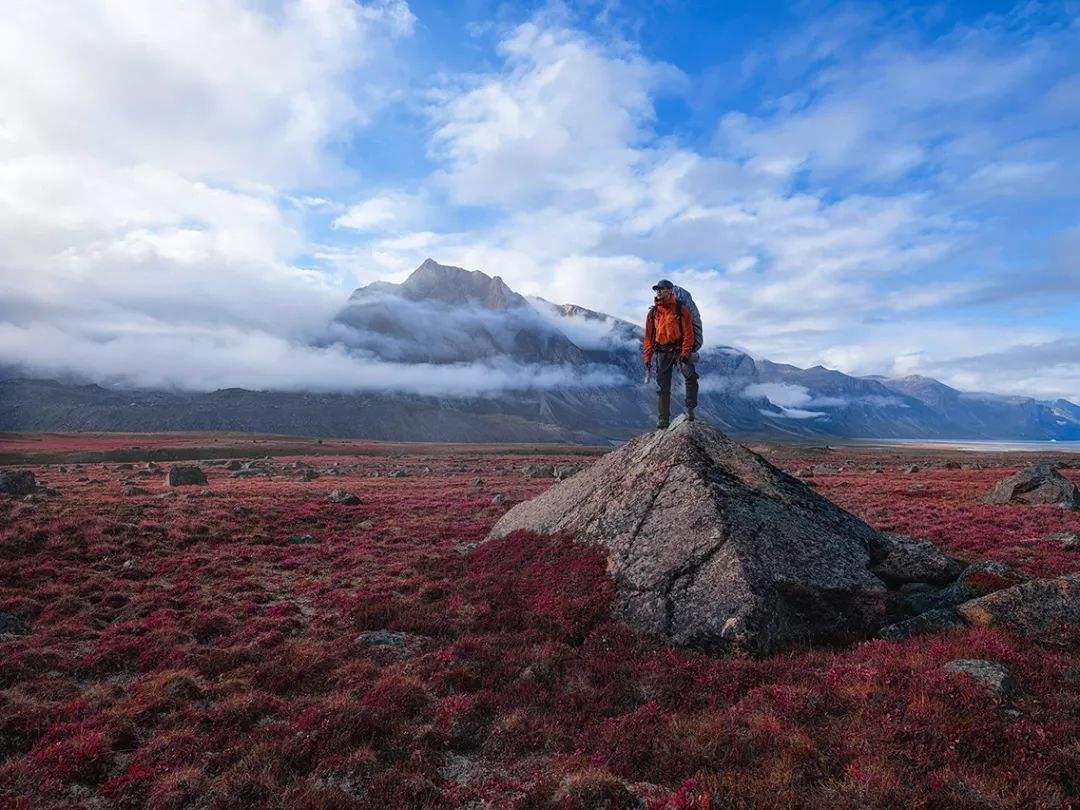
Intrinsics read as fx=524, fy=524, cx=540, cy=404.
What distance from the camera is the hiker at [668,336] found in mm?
20953

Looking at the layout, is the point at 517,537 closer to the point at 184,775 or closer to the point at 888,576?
the point at 888,576

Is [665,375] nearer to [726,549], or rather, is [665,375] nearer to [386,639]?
[726,549]

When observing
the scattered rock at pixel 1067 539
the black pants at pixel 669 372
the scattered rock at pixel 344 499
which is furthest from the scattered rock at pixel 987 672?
the scattered rock at pixel 344 499

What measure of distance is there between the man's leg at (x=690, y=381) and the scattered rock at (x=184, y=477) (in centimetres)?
5978

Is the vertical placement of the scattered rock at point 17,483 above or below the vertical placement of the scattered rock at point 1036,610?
below

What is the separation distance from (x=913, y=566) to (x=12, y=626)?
28.8 meters

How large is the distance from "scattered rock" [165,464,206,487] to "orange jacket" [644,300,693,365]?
5978 centimetres

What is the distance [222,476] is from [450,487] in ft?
139

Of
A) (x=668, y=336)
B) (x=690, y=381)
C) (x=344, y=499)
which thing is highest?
(x=668, y=336)

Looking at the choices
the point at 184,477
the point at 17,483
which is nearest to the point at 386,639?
the point at 17,483

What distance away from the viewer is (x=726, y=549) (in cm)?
1487

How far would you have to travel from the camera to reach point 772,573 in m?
14.3

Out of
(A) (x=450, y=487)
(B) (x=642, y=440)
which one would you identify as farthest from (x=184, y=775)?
(A) (x=450, y=487)

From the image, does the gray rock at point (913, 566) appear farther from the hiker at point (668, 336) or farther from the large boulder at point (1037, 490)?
the large boulder at point (1037, 490)
